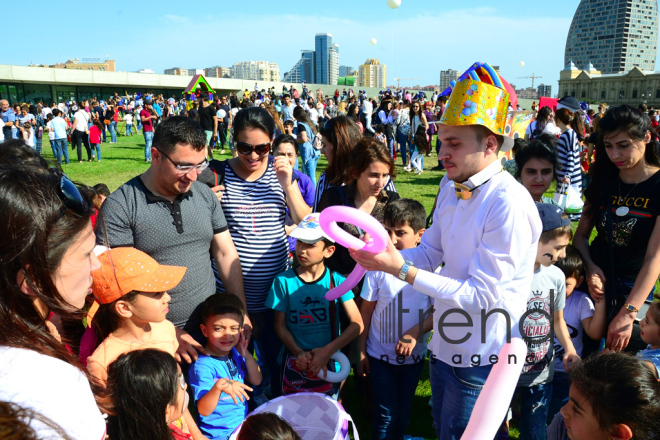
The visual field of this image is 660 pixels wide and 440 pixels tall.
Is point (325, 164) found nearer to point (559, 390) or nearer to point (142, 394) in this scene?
point (559, 390)

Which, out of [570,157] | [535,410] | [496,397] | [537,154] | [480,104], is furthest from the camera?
[570,157]

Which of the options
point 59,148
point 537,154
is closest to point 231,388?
point 537,154

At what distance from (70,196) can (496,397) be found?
55.5 inches

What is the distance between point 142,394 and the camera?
1942 mm

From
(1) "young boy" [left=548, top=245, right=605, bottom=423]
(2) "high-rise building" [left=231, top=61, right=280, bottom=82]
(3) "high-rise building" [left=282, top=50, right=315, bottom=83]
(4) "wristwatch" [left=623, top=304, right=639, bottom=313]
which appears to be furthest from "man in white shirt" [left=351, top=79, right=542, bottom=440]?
(3) "high-rise building" [left=282, top=50, right=315, bottom=83]

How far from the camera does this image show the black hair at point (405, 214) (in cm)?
299

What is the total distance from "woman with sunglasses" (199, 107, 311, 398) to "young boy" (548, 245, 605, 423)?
1854 millimetres

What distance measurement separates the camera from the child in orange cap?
7.11 feet

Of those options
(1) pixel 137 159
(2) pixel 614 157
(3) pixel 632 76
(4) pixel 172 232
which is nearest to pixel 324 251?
(4) pixel 172 232

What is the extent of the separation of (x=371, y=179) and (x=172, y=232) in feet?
4.71

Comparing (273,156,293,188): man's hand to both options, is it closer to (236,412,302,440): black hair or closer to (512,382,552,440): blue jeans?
(236,412,302,440): black hair

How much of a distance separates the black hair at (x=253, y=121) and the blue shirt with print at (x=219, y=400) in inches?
57.2

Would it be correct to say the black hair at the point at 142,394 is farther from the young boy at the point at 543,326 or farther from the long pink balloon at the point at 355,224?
the young boy at the point at 543,326

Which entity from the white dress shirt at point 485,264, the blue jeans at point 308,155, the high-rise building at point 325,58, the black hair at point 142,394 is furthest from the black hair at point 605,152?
the high-rise building at point 325,58
